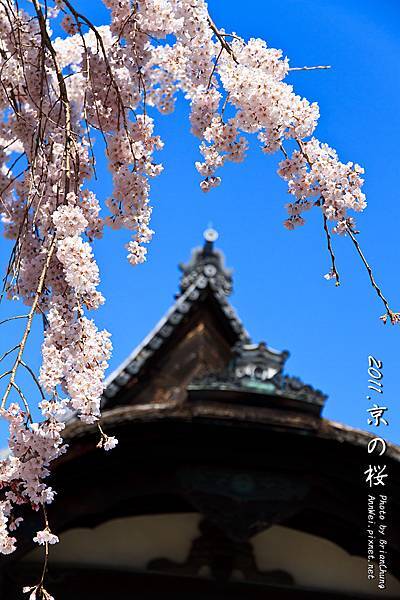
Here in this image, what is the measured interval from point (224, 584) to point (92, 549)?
1124mm

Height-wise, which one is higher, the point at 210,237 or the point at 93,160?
the point at 210,237

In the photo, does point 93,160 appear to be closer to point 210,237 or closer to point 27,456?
point 27,456

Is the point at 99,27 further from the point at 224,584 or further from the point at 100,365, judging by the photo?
the point at 224,584

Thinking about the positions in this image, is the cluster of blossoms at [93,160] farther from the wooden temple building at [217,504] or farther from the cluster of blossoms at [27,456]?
the wooden temple building at [217,504]

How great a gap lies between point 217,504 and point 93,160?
3.78m

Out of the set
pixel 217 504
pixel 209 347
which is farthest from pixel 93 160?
pixel 209 347

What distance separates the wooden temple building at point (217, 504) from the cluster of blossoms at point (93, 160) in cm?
295

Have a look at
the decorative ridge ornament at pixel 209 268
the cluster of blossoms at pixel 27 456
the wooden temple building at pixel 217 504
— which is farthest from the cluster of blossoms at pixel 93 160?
the decorative ridge ornament at pixel 209 268

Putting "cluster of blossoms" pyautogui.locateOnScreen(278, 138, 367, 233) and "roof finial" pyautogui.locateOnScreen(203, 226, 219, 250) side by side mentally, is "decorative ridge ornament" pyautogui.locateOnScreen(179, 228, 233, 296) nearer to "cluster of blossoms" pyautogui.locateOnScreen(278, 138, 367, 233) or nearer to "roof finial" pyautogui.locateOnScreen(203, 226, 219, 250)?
"roof finial" pyautogui.locateOnScreen(203, 226, 219, 250)

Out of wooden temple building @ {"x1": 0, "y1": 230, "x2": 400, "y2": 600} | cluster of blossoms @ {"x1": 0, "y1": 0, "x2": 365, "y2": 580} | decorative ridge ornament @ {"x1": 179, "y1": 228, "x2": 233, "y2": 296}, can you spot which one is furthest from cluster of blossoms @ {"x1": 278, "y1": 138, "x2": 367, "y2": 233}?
decorative ridge ornament @ {"x1": 179, "y1": 228, "x2": 233, "y2": 296}

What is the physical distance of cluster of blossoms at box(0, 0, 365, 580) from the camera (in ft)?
→ 8.86

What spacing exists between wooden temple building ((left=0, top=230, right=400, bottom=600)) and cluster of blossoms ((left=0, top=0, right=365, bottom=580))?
2.95 m

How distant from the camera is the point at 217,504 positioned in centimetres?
629

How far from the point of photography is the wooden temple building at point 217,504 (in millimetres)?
6242
